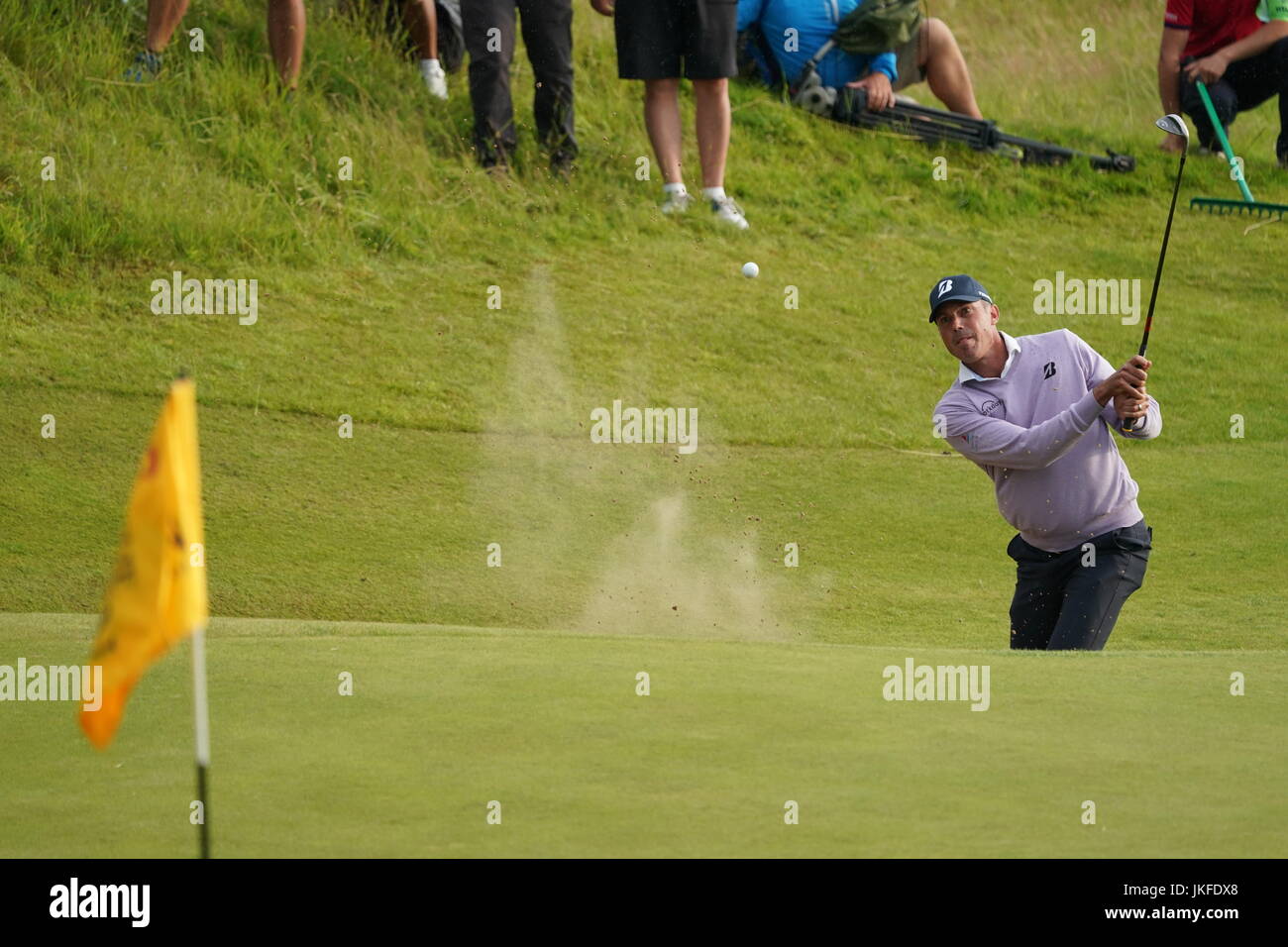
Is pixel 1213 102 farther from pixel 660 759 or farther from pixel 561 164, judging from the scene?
pixel 660 759

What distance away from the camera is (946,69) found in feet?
42.5

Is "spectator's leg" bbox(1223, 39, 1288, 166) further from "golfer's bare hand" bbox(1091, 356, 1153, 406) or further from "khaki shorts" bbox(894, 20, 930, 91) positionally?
"golfer's bare hand" bbox(1091, 356, 1153, 406)

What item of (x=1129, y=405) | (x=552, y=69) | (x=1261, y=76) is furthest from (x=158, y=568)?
(x=1261, y=76)

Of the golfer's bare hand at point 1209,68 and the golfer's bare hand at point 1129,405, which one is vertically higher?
the golfer's bare hand at point 1209,68

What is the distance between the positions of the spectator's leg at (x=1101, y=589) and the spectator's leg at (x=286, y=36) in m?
6.81

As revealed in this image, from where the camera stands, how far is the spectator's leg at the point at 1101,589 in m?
5.93

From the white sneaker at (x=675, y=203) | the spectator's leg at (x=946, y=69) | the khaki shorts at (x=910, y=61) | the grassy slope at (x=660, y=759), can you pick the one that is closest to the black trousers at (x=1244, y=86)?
the spectator's leg at (x=946, y=69)

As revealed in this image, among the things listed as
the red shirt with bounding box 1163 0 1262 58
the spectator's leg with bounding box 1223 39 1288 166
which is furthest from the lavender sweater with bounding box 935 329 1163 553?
the spectator's leg with bounding box 1223 39 1288 166

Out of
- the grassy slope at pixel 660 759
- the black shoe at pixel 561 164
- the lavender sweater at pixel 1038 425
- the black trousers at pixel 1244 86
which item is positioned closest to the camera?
the grassy slope at pixel 660 759

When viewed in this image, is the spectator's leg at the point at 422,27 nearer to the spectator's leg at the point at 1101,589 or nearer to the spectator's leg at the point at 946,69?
the spectator's leg at the point at 946,69

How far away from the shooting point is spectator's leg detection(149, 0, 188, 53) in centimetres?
1102

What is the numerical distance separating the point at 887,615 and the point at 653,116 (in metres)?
4.44
